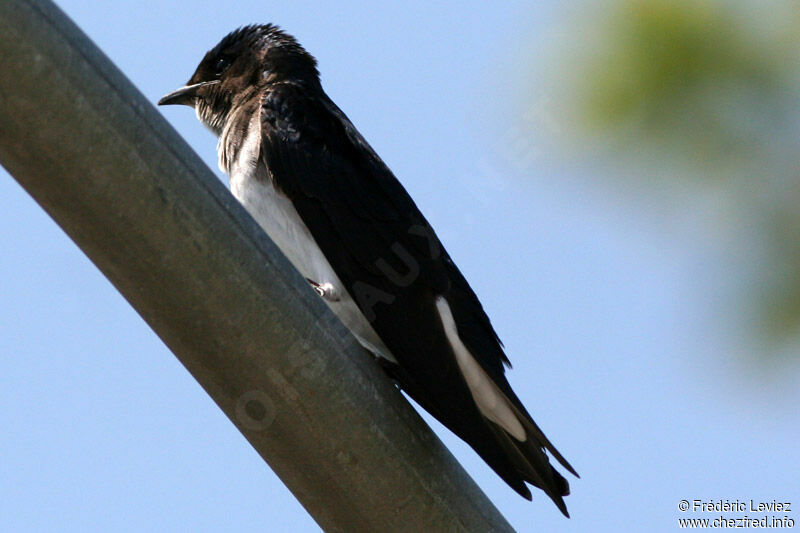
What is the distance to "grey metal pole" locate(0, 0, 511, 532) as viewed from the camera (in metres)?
1.87

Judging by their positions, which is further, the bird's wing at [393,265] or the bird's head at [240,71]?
the bird's head at [240,71]

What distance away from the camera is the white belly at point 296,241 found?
3273 mm

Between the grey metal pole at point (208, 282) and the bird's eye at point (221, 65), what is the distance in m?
2.76

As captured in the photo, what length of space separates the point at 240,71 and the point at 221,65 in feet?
0.63

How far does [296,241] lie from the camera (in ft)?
11.6

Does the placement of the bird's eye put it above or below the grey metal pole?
above

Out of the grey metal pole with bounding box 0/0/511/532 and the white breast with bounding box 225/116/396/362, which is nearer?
the grey metal pole with bounding box 0/0/511/532

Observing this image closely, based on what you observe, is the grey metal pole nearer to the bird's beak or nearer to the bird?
the bird

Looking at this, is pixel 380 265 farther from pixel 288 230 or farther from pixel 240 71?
pixel 240 71

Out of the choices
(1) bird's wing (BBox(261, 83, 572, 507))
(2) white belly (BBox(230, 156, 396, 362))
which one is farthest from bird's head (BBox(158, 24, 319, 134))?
(2) white belly (BBox(230, 156, 396, 362))

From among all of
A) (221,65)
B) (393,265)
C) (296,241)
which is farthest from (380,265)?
(221,65)

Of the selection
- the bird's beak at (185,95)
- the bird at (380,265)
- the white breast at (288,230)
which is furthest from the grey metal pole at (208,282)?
the bird's beak at (185,95)

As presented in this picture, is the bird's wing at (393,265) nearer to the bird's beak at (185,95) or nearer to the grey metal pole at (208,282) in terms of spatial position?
the grey metal pole at (208,282)

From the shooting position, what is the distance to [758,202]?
1598 millimetres
